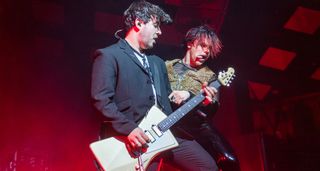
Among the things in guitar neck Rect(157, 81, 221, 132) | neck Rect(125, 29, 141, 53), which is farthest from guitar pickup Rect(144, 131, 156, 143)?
neck Rect(125, 29, 141, 53)

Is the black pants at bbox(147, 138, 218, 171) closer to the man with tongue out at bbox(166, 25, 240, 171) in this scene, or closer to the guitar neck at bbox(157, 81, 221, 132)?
the guitar neck at bbox(157, 81, 221, 132)

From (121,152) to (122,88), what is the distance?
55cm

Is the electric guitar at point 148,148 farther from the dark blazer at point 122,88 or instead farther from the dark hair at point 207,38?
the dark hair at point 207,38

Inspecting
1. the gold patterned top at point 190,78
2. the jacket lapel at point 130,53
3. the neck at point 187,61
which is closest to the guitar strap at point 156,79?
the jacket lapel at point 130,53

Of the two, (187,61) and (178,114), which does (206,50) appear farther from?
(178,114)

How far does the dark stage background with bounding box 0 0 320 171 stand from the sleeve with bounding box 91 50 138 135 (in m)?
1.89

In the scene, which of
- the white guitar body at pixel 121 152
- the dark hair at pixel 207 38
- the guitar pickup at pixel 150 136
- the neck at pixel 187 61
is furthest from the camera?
the dark hair at pixel 207 38

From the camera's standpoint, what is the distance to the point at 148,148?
101 inches

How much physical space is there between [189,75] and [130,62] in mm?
1025

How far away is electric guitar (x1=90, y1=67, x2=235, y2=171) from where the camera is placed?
244cm
